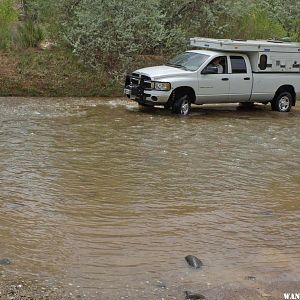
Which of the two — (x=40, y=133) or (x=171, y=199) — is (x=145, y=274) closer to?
(x=171, y=199)

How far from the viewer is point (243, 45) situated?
15.8 m

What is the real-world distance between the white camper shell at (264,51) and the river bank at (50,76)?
11.8ft

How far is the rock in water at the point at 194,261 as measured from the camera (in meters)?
5.77

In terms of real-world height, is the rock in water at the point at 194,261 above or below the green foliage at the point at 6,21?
below

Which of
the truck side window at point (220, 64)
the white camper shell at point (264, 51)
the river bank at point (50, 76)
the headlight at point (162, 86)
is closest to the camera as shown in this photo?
the headlight at point (162, 86)

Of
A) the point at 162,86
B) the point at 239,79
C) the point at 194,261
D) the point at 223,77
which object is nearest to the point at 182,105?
the point at 162,86

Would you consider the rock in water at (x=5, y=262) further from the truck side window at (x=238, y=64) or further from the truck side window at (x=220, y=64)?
the truck side window at (x=238, y=64)

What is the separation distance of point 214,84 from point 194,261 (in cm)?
1017

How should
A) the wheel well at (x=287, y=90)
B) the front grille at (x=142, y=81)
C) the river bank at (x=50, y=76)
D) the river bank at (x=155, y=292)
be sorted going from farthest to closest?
the river bank at (x=50, y=76)
the wheel well at (x=287, y=90)
the front grille at (x=142, y=81)
the river bank at (x=155, y=292)

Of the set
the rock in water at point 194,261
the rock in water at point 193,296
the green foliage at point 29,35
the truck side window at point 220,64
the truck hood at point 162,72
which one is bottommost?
the rock in water at point 193,296

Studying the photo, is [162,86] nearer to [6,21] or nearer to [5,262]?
[6,21]

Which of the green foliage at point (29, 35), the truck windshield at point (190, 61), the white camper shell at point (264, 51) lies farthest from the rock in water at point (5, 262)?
the green foliage at point (29, 35)

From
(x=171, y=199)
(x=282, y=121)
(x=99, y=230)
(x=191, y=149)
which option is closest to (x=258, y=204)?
(x=171, y=199)

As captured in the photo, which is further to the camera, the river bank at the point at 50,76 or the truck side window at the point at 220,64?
the river bank at the point at 50,76
